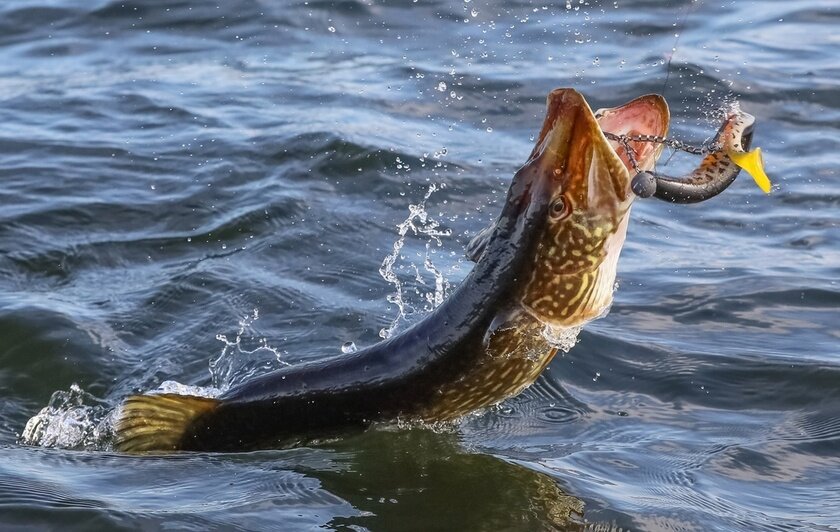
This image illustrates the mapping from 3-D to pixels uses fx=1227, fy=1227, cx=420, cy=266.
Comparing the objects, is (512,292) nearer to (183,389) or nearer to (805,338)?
(183,389)

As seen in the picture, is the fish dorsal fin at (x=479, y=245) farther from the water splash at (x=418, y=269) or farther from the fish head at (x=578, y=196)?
the water splash at (x=418, y=269)

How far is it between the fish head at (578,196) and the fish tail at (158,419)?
1.45 meters

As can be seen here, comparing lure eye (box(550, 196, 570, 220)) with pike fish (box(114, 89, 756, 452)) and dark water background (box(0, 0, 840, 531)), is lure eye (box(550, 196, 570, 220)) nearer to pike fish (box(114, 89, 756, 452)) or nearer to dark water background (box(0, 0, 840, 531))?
pike fish (box(114, 89, 756, 452))

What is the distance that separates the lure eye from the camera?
4.18 meters

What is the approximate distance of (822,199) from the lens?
843 cm

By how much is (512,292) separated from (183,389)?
7.07 ft

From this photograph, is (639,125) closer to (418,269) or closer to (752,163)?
(752,163)

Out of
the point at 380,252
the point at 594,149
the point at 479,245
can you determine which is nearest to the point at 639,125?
the point at 594,149

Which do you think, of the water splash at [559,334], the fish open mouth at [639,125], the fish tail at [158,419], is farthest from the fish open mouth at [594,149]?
the fish tail at [158,419]

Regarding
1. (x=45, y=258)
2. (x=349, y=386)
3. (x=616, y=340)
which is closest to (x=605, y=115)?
(x=349, y=386)

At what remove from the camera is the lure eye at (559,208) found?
418 centimetres

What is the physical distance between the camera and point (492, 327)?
4383mm

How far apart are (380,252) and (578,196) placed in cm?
356

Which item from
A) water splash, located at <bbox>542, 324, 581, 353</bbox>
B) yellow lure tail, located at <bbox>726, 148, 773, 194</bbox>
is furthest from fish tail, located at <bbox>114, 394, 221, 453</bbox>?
yellow lure tail, located at <bbox>726, 148, 773, 194</bbox>
